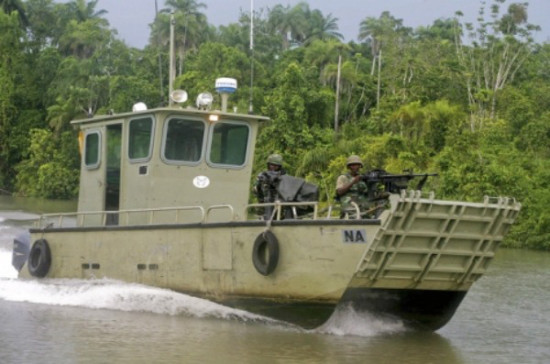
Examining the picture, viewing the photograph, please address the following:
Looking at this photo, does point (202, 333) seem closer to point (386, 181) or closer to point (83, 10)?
point (386, 181)

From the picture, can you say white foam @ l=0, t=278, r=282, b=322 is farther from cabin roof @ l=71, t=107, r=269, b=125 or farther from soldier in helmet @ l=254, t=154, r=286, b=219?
cabin roof @ l=71, t=107, r=269, b=125

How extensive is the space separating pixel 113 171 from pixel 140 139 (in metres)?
0.75

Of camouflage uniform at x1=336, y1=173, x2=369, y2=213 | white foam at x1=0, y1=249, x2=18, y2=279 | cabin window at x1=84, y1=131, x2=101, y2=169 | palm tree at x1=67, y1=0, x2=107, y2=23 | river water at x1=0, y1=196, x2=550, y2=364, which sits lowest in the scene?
palm tree at x1=67, y1=0, x2=107, y2=23

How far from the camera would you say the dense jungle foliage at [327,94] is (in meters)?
31.2

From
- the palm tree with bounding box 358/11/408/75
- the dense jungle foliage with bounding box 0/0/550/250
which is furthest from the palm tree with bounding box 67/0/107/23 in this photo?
the palm tree with bounding box 358/11/408/75

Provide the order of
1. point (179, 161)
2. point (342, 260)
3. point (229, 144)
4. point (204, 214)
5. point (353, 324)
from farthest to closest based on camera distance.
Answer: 1. point (229, 144)
2. point (179, 161)
3. point (204, 214)
4. point (353, 324)
5. point (342, 260)

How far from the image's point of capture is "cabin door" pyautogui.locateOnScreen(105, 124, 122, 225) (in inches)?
540

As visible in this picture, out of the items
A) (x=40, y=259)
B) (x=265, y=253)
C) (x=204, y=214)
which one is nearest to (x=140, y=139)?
(x=204, y=214)

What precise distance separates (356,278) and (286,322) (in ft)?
4.35

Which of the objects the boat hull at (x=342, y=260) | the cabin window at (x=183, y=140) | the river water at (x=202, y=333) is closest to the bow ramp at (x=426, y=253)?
the boat hull at (x=342, y=260)

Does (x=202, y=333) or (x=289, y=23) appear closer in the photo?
(x=202, y=333)

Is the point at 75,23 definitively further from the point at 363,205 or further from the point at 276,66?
the point at 363,205

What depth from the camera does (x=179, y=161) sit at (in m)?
13.2

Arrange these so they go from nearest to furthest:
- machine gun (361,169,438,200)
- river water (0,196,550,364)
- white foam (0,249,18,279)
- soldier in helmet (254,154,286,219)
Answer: river water (0,196,550,364) < machine gun (361,169,438,200) < soldier in helmet (254,154,286,219) < white foam (0,249,18,279)
